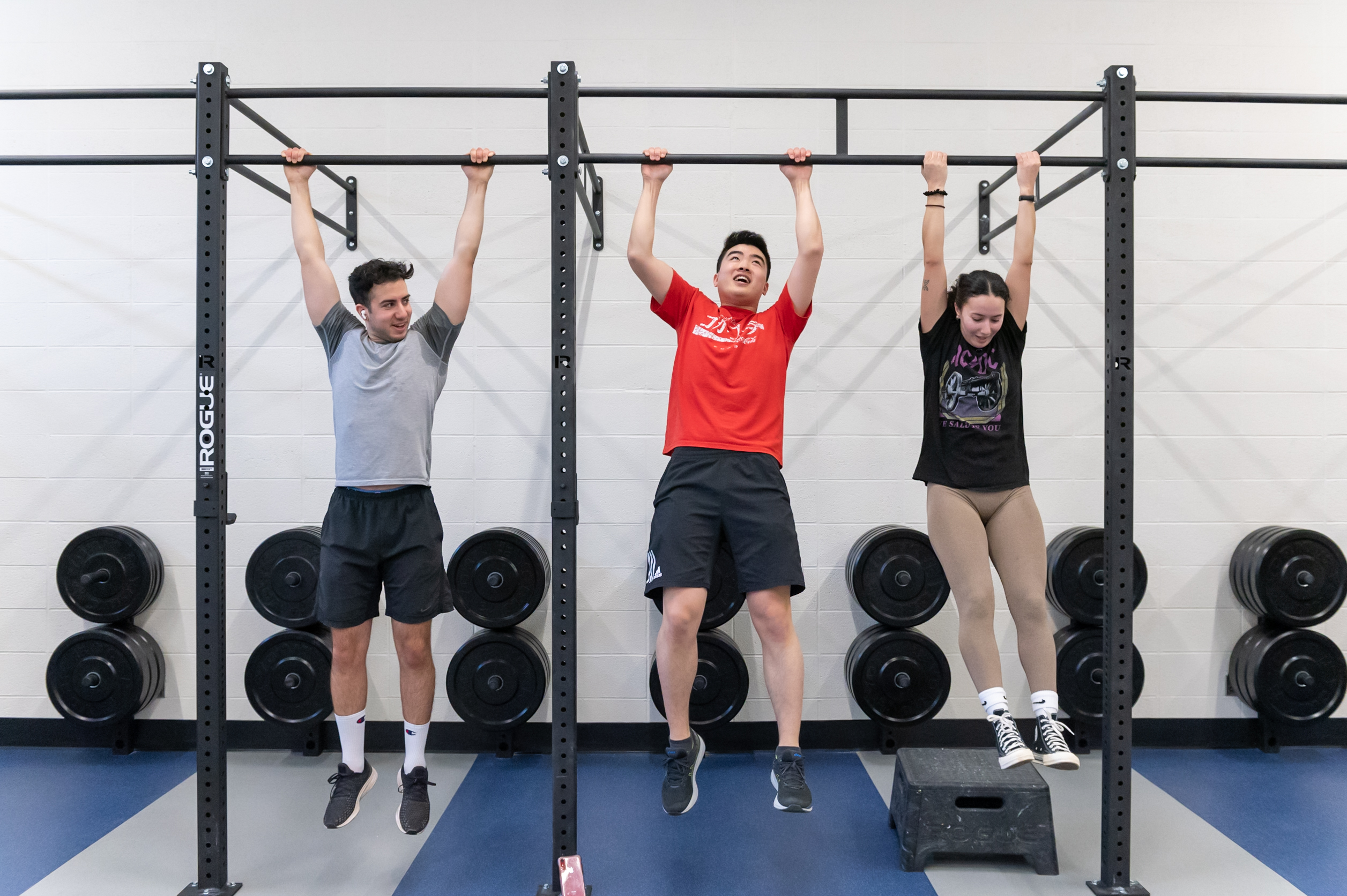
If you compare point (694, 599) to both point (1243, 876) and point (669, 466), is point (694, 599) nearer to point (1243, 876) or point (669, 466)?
point (669, 466)

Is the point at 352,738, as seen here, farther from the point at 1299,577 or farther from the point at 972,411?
the point at 1299,577

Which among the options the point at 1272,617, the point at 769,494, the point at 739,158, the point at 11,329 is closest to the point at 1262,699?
the point at 1272,617

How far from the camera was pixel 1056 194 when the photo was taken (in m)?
2.76

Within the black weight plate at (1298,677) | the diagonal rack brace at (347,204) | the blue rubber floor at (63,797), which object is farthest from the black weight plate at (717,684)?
the diagonal rack brace at (347,204)

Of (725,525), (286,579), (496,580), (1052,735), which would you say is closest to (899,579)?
(1052,735)

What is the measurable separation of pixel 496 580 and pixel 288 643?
929 millimetres

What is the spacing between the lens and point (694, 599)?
2.39 metres

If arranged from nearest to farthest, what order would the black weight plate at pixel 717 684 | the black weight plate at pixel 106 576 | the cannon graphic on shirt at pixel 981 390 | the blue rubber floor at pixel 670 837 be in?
1. the blue rubber floor at pixel 670 837
2. the cannon graphic on shirt at pixel 981 390
3. the black weight plate at pixel 717 684
4. the black weight plate at pixel 106 576

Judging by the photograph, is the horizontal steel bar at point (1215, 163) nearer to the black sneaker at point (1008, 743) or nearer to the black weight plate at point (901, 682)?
the black sneaker at point (1008, 743)

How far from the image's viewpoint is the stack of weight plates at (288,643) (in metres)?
3.23

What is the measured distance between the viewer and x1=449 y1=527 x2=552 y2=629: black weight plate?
321 centimetres

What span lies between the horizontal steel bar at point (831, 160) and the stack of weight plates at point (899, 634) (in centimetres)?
151

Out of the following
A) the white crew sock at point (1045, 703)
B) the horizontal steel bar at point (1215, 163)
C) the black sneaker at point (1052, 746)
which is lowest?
the black sneaker at point (1052, 746)

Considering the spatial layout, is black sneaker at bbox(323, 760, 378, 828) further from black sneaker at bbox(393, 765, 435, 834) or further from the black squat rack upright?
the black squat rack upright
